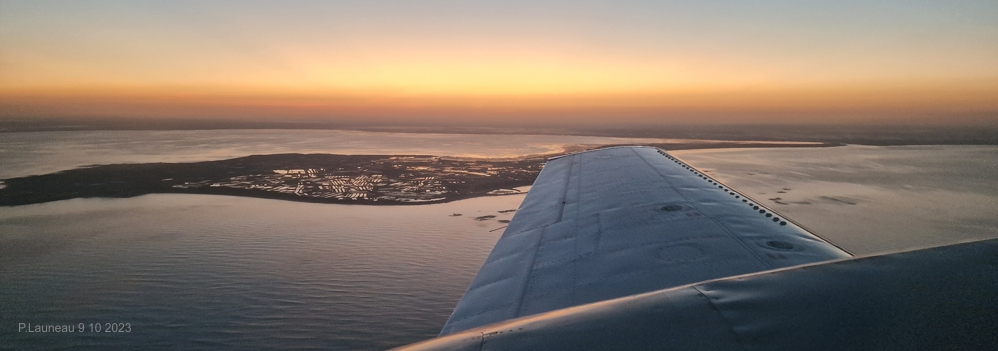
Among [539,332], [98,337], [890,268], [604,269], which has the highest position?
[890,268]

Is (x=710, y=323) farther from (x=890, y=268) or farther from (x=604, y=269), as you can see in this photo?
(x=604, y=269)

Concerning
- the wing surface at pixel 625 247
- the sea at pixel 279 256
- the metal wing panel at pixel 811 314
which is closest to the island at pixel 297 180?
the sea at pixel 279 256

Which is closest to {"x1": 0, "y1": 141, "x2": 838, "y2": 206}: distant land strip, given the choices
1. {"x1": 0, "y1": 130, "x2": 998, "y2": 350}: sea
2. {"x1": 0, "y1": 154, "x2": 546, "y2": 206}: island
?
{"x1": 0, "y1": 154, "x2": 546, "y2": 206}: island

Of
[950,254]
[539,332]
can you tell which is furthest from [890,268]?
[539,332]

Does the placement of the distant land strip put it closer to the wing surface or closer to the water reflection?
the water reflection

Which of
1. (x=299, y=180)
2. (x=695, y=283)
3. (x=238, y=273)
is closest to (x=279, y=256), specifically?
(x=238, y=273)

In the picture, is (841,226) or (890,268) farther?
(841,226)
